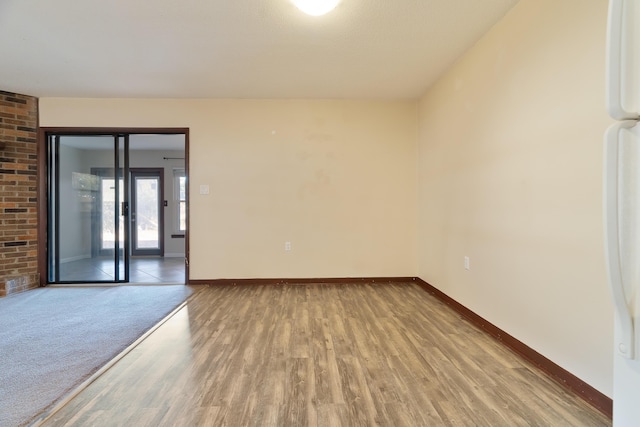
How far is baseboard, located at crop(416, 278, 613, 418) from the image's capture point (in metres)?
1.53

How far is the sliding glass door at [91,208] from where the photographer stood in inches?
164

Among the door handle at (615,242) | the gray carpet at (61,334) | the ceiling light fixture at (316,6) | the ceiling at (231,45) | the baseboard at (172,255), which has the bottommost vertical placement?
the gray carpet at (61,334)

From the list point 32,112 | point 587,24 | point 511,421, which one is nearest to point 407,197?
point 587,24

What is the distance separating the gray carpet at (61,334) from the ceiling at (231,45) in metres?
2.40

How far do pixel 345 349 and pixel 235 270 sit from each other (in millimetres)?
2303

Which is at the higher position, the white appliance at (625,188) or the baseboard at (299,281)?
the white appliance at (625,188)

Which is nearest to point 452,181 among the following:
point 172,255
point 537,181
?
point 537,181

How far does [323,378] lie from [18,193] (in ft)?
14.4

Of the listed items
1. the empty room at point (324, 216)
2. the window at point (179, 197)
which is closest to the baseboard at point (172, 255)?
the window at point (179, 197)

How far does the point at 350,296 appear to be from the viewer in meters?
3.52

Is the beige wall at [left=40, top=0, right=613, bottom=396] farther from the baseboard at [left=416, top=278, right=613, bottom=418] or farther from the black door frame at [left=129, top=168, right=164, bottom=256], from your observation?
the black door frame at [left=129, top=168, right=164, bottom=256]

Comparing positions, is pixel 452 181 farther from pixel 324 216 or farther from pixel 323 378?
pixel 323 378

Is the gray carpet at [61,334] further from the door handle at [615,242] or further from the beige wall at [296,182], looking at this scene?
the door handle at [615,242]

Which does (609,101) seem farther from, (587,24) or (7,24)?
(7,24)
